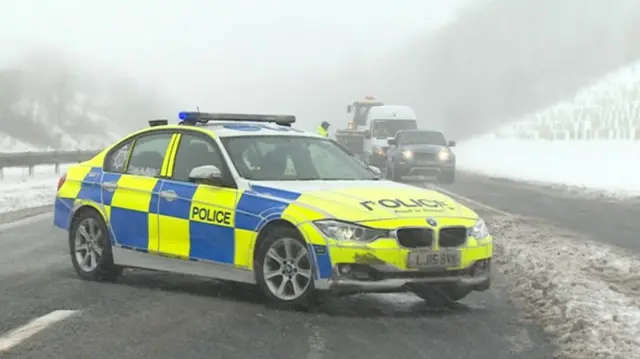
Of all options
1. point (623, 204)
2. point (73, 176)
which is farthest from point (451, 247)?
point (623, 204)

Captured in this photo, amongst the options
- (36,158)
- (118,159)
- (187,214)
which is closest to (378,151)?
(36,158)

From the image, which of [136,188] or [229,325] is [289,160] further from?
[229,325]

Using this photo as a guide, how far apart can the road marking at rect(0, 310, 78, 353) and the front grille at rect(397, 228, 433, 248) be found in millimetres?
2513

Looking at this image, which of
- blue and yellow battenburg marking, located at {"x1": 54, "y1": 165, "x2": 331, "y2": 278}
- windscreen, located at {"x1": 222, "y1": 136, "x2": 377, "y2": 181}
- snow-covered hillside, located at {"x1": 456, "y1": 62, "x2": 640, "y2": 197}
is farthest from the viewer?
snow-covered hillside, located at {"x1": 456, "y1": 62, "x2": 640, "y2": 197}

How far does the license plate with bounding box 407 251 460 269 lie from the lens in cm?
769

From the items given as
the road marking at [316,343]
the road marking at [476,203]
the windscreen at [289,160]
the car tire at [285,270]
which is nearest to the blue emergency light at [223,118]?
the windscreen at [289,160]

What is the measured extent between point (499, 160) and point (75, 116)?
48.5 meters

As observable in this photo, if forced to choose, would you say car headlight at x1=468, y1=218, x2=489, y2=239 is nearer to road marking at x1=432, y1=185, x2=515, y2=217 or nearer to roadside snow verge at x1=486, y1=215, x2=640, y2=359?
roadside snow verge at x1=486, y1=215, x2=640, y2=359

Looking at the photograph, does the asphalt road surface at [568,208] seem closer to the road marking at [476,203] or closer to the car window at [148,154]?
the road marking at [476,203]

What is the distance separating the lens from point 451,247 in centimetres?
789

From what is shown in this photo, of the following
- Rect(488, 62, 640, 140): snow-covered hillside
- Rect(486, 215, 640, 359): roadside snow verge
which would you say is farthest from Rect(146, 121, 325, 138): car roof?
Rect(488, 62, 640, 140): snow-covered hillside

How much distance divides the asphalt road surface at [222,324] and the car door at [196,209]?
0.41m

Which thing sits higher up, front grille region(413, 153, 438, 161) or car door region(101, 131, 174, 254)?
car door region(101, 131, 174, 254)

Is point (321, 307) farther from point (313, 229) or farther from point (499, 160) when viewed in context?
point (499, 160)
